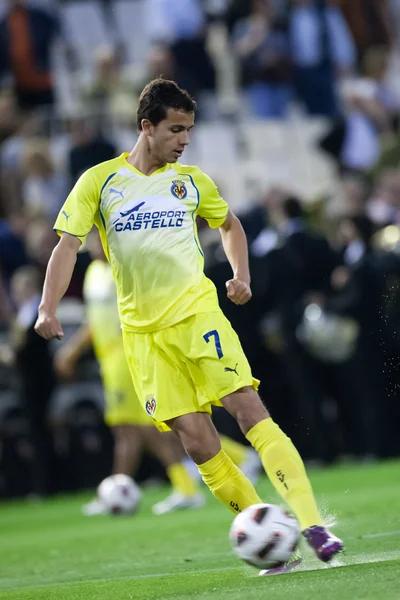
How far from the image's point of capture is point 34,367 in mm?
14578

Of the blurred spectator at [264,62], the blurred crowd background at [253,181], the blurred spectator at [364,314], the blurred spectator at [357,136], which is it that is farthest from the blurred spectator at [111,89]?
the blurred spectator at [364,314]

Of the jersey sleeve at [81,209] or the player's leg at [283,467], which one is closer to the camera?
the player's leg at [283,467]

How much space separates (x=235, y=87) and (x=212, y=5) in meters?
1.38

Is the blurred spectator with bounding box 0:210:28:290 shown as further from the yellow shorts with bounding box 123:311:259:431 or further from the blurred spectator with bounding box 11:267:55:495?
the yellow shorts with bounding box 123:311:259:431

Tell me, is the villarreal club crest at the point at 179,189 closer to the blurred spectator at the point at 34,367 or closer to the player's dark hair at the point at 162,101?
the player's dark hair at the point at 162,101

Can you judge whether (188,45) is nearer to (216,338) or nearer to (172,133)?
(172,133)

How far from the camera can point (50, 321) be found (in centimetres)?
684

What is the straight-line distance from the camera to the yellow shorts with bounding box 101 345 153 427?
484 inches

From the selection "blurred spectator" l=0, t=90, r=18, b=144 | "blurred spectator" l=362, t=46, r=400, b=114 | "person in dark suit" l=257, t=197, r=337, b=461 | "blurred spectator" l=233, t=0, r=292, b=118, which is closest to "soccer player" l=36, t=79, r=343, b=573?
"person in dark suit" l=257, t=197, r=337, b=461

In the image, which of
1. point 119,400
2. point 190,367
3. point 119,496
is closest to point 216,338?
point 190,367

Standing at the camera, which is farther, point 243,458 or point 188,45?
point 188,45

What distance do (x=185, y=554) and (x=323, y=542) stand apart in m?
2.10

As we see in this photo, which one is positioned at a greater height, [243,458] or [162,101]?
[162,101]

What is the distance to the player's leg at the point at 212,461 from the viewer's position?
23.2ft
